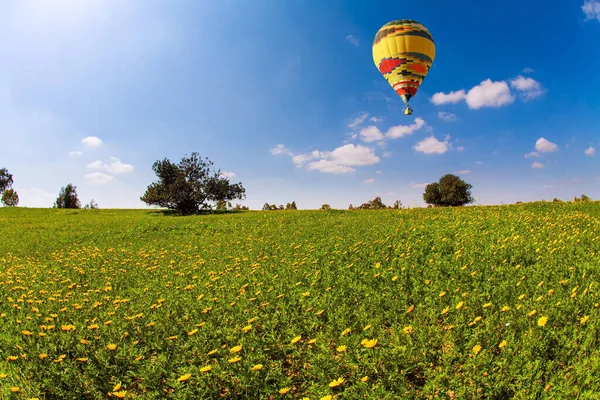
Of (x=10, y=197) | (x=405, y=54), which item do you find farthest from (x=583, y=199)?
(x=10, y=197)

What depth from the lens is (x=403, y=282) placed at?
6.27 meters

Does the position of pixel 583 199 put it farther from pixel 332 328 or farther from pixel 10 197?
pixel 10 197

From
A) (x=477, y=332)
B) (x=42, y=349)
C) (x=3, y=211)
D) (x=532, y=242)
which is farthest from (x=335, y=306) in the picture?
(x=3, y=211)

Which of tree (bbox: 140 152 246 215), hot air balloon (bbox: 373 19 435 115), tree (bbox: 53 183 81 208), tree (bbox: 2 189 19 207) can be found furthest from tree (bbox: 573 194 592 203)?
tree (bbox: 2 189 19 207)

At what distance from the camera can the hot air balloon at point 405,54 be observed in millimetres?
14672

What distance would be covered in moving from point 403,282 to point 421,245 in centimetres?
322

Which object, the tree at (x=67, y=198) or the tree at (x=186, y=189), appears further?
the tree at (x=67, y=198)

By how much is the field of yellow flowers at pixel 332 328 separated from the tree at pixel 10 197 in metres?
89.0

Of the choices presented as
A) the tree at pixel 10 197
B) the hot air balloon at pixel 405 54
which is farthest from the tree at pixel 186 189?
the tree at pixel 10 197

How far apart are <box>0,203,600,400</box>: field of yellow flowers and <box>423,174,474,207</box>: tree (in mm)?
56329

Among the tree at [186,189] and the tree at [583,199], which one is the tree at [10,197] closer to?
the tree at [186,189]

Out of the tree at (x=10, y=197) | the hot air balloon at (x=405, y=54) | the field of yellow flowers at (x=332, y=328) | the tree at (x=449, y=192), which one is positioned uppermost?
the tree at (x=10, y=197)

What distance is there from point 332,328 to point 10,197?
98.6 meters

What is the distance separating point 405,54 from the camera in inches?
580
